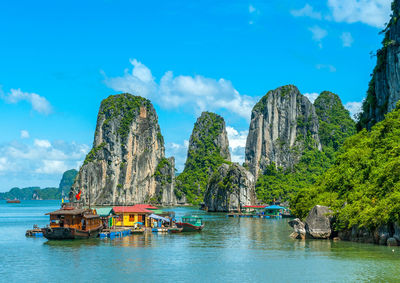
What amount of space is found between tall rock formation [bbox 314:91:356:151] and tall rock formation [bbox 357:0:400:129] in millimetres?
93207

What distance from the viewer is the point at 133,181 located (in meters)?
156

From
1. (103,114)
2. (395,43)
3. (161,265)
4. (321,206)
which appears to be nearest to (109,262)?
(161,265)

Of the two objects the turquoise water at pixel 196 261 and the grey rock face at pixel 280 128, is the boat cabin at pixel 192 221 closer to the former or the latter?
the turquoise water at pixel 196 261

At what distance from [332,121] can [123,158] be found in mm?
75591

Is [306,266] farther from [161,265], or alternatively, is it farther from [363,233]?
[363,233]

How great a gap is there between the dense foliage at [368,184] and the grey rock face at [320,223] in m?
0.88

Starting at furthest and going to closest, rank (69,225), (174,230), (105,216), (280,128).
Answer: (280,128), (105,216), (174,230), (69,225)

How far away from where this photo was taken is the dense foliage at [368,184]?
32531 mm

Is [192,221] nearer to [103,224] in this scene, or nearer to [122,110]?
[103,224]

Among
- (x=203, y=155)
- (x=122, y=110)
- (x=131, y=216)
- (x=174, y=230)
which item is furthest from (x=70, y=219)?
(x=203, y=155)

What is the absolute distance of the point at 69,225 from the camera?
138 ft

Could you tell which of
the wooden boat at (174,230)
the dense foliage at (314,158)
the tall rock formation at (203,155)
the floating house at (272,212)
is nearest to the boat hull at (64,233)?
the wooden boat at (174,230)

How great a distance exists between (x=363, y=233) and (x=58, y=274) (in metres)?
23.0

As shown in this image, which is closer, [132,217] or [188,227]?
[188,227]
